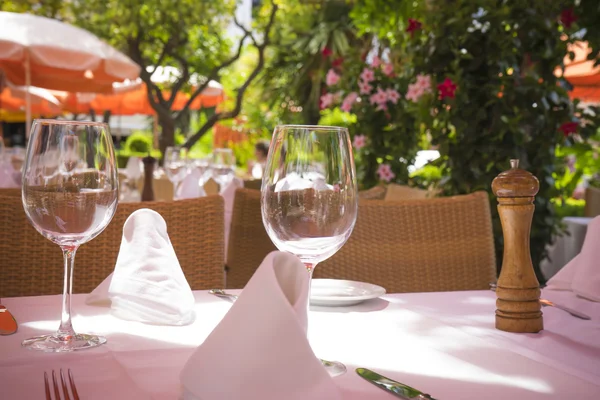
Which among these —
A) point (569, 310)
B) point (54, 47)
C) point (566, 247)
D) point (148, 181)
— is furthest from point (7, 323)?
point (54, 47)

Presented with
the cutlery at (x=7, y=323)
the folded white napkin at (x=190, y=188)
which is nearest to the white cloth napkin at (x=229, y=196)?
the folded white napkin at (x=190, y=188)

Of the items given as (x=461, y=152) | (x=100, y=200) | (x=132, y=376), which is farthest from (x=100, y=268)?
(x=461, y=152)

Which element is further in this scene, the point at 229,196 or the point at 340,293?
the point at 229,196

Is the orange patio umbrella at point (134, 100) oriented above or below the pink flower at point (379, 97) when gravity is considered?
above

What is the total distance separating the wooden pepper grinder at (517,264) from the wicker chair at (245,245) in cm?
136

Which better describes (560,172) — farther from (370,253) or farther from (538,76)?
(370,253)

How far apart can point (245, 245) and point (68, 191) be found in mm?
1600

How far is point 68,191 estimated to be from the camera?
95cm

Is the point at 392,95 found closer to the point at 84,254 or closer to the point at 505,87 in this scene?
the point at 505,87

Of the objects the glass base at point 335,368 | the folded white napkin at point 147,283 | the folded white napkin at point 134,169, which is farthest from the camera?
the folded white napkin at point 134,169

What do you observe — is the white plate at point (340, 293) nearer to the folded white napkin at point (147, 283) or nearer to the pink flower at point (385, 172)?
the folded white napkin at point (147, 283)

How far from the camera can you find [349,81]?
219 inches

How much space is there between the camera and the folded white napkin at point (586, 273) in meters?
1.35

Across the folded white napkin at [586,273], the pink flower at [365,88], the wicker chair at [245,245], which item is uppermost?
the pink flower at [365,88]
